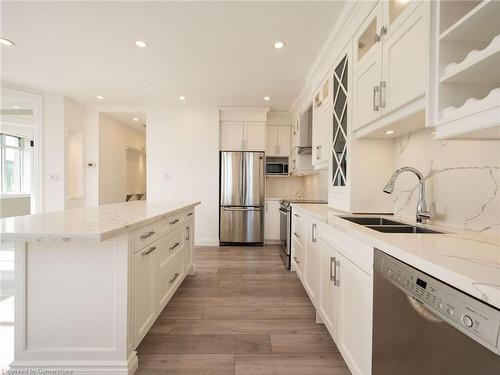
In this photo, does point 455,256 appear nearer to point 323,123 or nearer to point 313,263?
point 313,263

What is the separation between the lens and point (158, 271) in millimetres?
1726

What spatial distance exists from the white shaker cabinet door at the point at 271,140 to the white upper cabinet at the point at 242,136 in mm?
297

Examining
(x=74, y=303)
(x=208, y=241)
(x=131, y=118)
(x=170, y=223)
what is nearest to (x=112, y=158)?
(x=131, y=118)

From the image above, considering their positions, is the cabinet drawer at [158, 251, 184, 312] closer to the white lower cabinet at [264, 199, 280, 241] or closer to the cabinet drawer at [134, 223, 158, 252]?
the cabinet drawer at [134, 223, 158, 252]

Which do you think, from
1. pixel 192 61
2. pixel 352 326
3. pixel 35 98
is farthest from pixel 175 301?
pixel 35 98

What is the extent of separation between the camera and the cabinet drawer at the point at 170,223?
5.95 feet

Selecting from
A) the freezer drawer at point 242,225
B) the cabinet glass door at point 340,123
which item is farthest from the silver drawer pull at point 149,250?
the freezer drawer at point 242,225

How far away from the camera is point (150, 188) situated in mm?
4441

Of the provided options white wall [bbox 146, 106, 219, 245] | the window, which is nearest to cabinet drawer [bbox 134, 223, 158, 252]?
white wall [bbox 146, 106, 219, 245]

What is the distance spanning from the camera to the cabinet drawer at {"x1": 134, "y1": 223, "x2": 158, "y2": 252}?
138 centimetres

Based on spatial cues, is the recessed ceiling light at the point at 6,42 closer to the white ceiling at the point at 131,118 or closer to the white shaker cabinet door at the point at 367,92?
the white ceiling at the point at 131,118

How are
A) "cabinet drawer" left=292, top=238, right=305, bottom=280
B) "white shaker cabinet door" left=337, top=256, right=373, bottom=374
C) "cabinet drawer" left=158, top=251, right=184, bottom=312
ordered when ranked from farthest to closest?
"cabinet drawer" left=292, top=238, right=305, bottom=280 < "cabinet drawer" left=158, top=251, right=184, bottom=312 < "white shaker cabinet door" left=337, top=256, right=373, bottom=374

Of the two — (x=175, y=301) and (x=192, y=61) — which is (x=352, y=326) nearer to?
(x=175, y=301)

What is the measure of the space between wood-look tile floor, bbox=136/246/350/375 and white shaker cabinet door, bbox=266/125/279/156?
2.64 m
